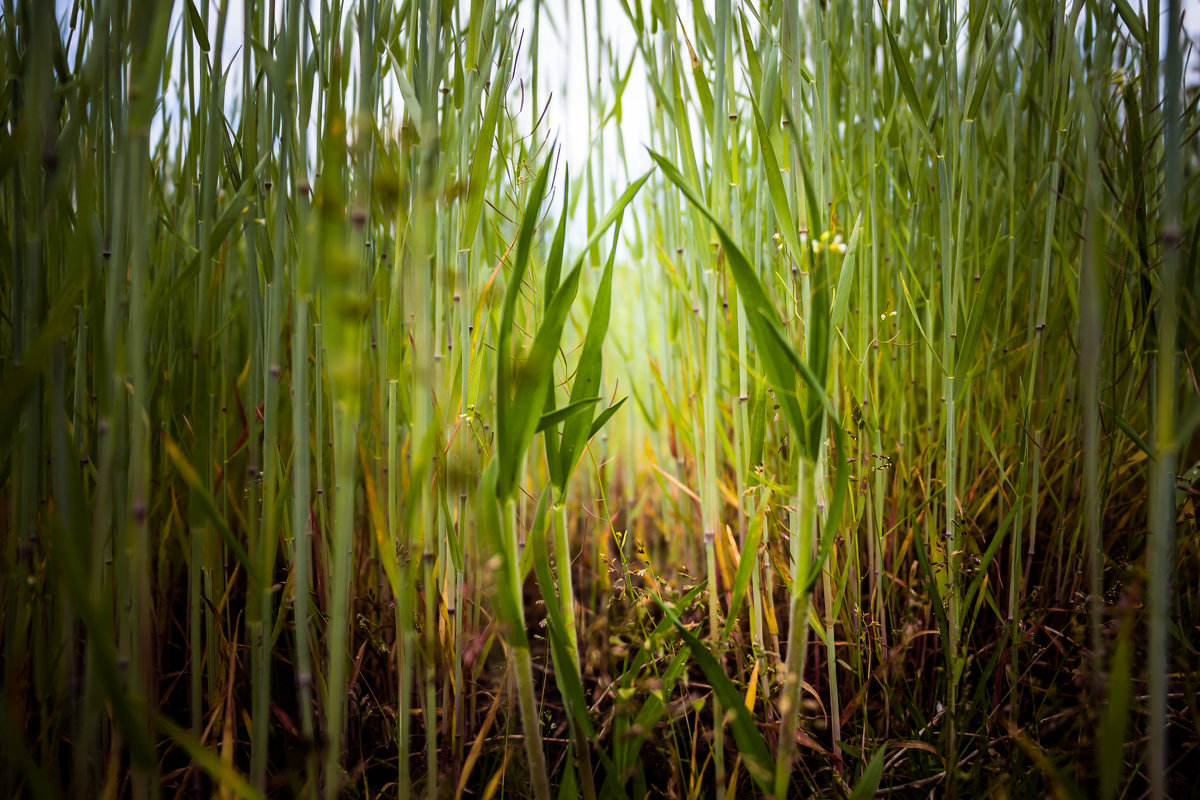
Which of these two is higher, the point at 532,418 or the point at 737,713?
the point at 532,418

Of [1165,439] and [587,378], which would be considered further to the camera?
[587,378]

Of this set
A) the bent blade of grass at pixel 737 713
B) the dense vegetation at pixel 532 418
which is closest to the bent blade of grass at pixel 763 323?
the dense vegetation at pixel 532 418

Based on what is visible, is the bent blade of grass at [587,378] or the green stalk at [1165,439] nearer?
the green stalk at [1165,439]

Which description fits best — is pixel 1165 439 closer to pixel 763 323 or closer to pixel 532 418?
pixel 763 323

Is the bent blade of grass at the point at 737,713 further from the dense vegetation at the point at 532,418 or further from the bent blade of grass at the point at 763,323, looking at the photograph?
the bent blade of grass at the point at 763,323

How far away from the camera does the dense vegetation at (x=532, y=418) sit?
0.43 m

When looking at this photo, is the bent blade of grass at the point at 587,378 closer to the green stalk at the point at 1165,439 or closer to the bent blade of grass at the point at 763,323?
the bent blade of grass at the point at 763,323

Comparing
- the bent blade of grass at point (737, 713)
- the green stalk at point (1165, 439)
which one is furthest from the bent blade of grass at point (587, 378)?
the green stalk at point (1165, 439)

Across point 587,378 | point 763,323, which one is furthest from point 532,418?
point 763,323

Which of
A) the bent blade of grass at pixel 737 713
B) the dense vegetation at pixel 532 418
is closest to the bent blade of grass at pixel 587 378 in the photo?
the dense vegetation at pixel 532 418

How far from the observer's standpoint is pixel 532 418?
18.1 inches

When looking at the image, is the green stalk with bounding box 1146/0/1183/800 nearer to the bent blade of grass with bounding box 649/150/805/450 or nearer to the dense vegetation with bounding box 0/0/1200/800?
the dense vegetation with bounding box 0/0/1200/800

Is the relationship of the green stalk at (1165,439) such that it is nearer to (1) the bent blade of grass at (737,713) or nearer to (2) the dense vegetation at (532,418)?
(2) the dense vegetation at (532,418)

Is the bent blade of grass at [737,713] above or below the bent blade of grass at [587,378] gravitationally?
below
